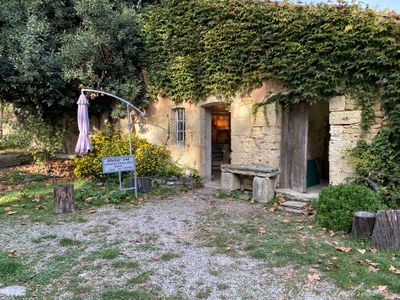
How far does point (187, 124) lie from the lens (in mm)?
8547

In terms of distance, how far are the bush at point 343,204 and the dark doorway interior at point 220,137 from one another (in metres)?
6.60

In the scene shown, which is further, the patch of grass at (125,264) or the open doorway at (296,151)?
the open doorway at (296,151)

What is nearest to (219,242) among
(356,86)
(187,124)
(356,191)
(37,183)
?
(356,191)

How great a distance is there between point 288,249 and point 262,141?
3.39 meters

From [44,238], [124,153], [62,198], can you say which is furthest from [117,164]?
[44,238]

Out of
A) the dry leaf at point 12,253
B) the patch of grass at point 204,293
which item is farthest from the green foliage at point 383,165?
the dry leaf at point 12,253

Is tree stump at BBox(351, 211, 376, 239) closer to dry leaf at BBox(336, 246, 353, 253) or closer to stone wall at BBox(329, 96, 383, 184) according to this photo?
dry leaf at BBox(336, 246, 353, 253)

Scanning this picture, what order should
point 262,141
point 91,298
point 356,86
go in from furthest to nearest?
point 262,141 → point 356,86 → point 91,298

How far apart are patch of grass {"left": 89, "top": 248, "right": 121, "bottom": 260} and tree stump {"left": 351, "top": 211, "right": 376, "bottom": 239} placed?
3.29 meters

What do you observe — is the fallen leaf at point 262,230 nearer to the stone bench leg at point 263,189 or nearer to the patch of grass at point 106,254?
the stone bench leg at point 263,189

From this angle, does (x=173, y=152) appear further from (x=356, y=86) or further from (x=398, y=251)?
(x=398, y=251)

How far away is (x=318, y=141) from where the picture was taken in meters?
8.71

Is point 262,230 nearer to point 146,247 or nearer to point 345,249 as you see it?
point 345,249

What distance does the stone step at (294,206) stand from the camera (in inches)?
235
